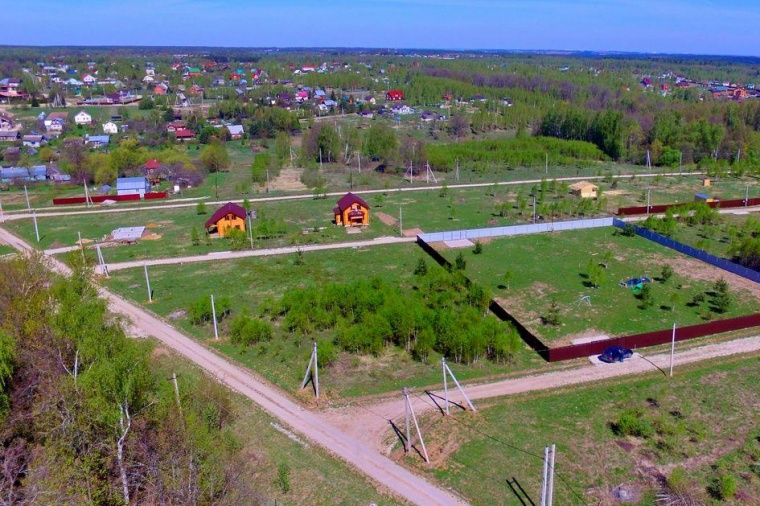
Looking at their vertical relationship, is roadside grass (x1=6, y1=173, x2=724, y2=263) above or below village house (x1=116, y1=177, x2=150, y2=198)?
below

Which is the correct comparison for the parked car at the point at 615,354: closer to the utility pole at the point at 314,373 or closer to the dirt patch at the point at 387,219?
the utility pole at the point at 314,373

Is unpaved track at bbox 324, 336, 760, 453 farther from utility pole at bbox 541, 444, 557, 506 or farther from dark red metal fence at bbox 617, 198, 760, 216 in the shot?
dark red metal fence at bbox 617, 198, 760, 216

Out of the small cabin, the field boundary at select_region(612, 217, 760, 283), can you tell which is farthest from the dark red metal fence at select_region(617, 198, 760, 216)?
the field boundary at select_region(612, 217, 760, 283)

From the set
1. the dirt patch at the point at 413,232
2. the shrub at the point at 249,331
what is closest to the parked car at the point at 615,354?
the shrub at the point at 249,331

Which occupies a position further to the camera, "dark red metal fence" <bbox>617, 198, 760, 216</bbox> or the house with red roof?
the house with red roof

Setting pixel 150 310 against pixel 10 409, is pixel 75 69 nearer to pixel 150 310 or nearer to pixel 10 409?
pixel 150 310

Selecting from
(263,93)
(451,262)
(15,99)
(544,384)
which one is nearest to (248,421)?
(544,384)
